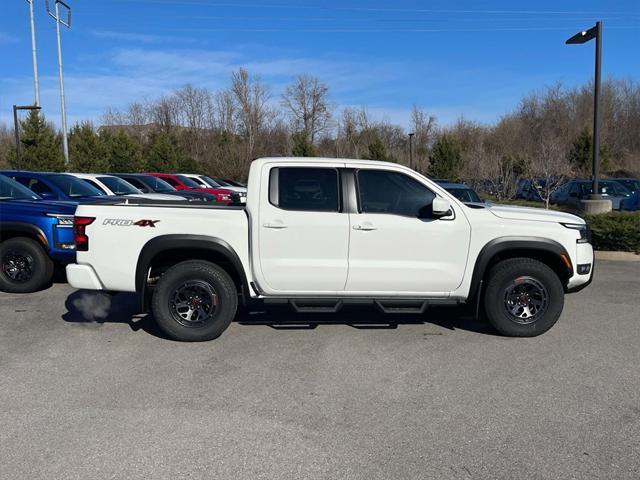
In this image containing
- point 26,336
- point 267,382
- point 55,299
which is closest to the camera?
point 267,382

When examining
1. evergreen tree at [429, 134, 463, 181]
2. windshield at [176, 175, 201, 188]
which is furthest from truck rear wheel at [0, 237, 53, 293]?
evergreen tree at [429, 134, 463, 181]

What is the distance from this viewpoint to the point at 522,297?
5.83 metres

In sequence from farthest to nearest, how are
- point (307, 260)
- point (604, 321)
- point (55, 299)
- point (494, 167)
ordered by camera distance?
point (494, 167), point (55, 299), point (604, 321), point (307, 260)

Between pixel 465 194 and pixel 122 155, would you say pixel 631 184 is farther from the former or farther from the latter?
pixel 122 155

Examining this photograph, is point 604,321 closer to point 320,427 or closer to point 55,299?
point 320,427

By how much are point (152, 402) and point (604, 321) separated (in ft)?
17.4

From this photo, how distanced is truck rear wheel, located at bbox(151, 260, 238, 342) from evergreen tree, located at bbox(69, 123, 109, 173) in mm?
27309

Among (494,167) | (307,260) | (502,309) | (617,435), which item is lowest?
(617,435)

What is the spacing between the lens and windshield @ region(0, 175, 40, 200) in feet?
28.6

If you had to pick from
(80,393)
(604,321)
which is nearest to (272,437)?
(80,393)

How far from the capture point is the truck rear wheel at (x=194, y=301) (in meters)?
5.60

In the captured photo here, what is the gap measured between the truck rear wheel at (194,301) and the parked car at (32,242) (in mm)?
2928

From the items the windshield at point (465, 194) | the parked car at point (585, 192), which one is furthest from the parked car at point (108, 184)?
the parked car at point (585, 192)

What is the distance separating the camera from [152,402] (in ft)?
13.9
